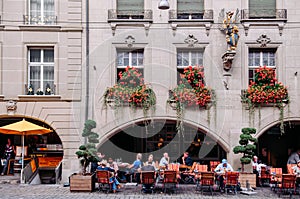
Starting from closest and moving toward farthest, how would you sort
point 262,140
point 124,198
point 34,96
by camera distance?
point 124,198, point 34,96, point 262,140

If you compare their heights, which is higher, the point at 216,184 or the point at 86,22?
the point at 86,22

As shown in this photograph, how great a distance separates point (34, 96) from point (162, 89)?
215 inches

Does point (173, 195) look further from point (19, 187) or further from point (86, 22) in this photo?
point (86, 22)

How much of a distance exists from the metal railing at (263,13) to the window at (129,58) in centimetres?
473

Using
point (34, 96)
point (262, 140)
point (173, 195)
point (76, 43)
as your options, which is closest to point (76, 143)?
point (34, 96)

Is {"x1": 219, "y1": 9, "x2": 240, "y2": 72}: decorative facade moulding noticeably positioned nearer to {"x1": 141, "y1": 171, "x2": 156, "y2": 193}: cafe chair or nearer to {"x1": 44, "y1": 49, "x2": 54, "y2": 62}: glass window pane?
{"x1": 141, "y1": 171, "x2": 156, "y2": 193}: cafe chair

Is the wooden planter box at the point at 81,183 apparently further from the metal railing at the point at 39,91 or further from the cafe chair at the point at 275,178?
the cafe chair at the point at 275,178

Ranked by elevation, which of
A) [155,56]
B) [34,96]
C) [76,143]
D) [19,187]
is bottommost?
[19,187]

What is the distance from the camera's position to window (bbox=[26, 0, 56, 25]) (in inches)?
845

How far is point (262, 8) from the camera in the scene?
2141 centimetres

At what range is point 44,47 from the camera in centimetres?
2138

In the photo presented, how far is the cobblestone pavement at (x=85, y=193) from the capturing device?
16.6 m

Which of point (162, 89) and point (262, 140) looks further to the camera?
point (262, 140)

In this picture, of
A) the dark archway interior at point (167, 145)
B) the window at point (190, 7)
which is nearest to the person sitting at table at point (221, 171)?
the dark archway interior at point (167, 145)
